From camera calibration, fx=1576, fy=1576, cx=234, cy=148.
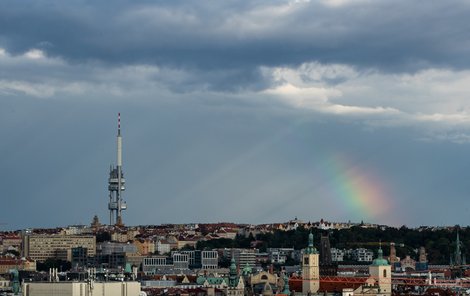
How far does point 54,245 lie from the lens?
538 ft

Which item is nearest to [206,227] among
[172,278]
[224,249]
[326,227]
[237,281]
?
[326,227]

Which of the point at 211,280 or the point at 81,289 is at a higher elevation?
the point at 211,280

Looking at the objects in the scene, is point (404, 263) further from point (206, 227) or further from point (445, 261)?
point (206, 227)

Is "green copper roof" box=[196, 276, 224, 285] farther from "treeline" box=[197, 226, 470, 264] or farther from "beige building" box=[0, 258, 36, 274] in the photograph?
"treeline" box=[197, 226, 470, 264]

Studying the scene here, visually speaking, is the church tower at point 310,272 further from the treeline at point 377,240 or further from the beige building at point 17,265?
the treeline at point 377,240

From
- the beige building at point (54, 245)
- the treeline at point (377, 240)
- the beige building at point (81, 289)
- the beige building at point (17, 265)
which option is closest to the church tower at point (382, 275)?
the beige building at point (81, 289)

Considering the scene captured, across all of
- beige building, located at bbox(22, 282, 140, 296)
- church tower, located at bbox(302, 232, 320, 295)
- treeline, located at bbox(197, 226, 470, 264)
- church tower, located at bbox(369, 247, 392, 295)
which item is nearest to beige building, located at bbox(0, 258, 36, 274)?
treeline, located at bbox(197, 226, 470, 264)

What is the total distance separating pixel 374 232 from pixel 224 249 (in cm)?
1599

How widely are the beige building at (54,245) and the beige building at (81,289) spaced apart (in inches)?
3287

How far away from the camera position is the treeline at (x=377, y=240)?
157 m

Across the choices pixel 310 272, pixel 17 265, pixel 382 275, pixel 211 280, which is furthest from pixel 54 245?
pixel 382 275

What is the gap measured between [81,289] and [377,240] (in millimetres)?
88833

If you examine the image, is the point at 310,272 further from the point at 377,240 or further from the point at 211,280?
the point at 377,240

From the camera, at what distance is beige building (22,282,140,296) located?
73562mm
